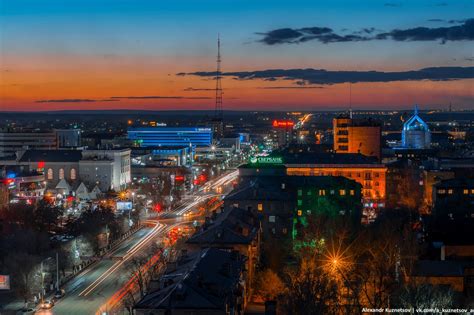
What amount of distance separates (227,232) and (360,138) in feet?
182

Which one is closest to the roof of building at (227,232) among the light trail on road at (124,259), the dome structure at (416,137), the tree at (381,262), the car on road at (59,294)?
the light trail on road at (124,259)

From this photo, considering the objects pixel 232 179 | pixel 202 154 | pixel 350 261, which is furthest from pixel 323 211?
pixel 202 154

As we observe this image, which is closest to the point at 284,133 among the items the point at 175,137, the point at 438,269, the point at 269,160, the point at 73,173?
the point at 175,137

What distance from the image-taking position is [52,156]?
8244cm

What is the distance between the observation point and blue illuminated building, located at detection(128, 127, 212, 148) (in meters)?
140

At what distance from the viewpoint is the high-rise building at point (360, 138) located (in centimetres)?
8794

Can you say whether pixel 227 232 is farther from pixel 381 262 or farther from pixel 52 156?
pixel 52 156

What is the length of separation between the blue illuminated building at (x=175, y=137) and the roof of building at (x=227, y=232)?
3923 inches

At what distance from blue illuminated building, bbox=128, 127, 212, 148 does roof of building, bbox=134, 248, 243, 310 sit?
110 m

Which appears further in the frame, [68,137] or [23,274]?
[68,137]

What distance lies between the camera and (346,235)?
40.6 metres

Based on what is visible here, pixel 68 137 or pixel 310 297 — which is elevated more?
pixel 68 137

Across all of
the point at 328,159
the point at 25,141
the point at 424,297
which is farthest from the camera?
the point at 25,141

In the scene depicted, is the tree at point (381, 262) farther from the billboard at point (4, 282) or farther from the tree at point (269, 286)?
the billboard at point (4, 282)
